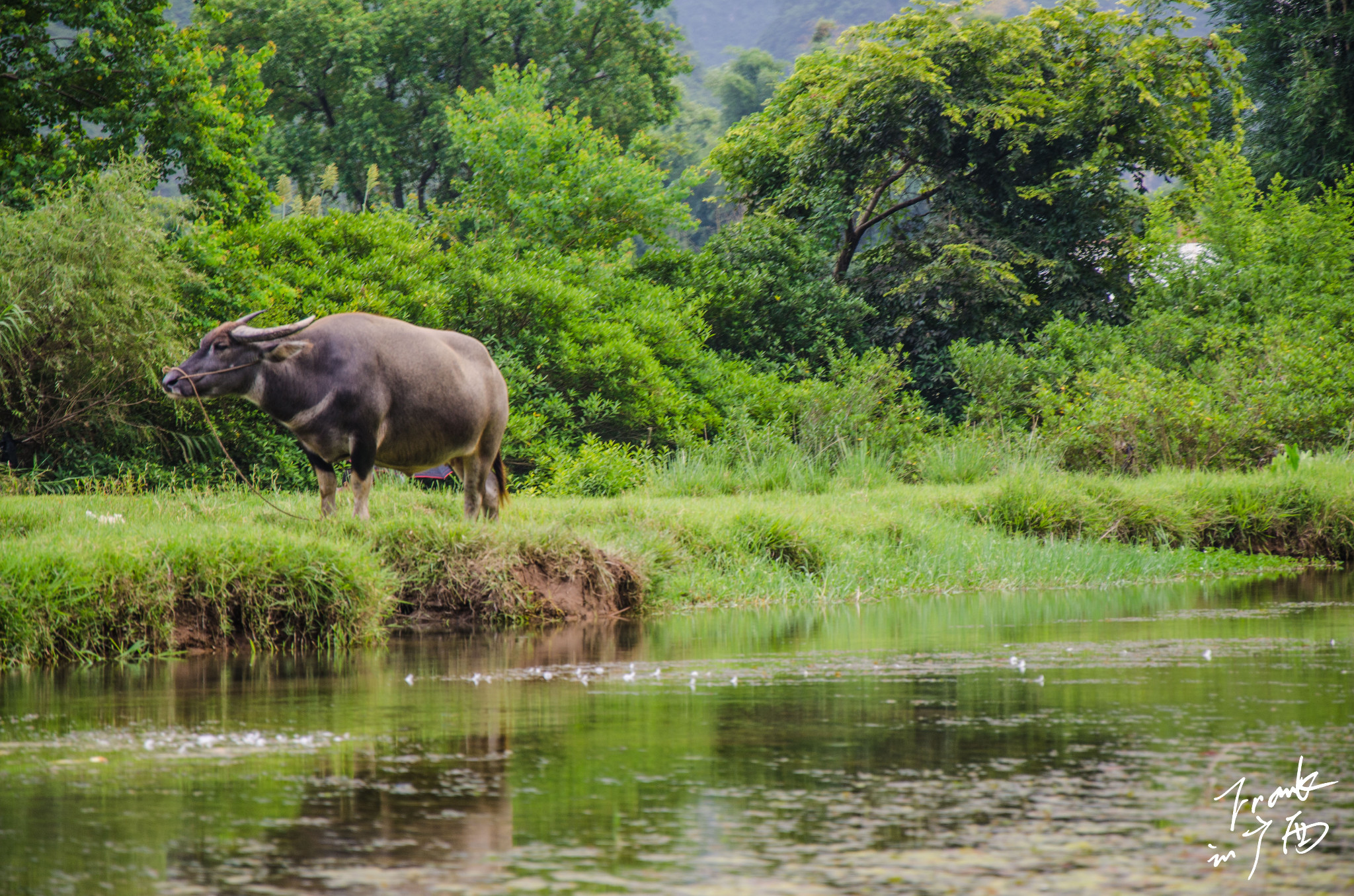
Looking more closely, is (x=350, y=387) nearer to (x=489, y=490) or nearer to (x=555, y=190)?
(x=489, y=490)

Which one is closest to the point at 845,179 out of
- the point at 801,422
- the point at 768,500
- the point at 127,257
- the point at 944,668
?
the point at 801,422

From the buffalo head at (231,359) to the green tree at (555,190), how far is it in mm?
13819

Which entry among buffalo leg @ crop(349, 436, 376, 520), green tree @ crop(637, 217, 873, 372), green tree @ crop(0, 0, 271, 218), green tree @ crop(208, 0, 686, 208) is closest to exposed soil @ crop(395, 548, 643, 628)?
buffalo leg @ crop(349, 436, 376, 520)

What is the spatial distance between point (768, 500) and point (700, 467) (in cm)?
221

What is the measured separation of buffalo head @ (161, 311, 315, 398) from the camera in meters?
10.6

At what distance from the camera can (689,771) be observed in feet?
15.7

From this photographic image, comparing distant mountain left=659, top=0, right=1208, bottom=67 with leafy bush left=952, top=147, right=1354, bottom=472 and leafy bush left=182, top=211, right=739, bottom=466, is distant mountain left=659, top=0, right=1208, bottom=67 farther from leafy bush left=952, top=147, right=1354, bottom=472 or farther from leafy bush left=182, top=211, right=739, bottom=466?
leafy bush left=182, top=211, right=739, bottom=466

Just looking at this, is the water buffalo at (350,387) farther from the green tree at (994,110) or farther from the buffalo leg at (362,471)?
the green tree at (994,110)

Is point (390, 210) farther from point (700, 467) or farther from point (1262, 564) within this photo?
point (1262, 564)

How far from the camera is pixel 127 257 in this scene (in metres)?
15.7

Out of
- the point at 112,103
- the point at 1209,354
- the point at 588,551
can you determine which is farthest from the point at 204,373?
the point at 1209,354

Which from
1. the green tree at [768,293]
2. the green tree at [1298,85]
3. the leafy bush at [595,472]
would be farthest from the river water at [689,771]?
the green tree at [1298,85]

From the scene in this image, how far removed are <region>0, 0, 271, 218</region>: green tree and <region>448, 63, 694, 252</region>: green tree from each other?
6539 mm

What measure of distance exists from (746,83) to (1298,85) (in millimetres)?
46622
